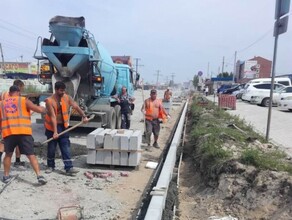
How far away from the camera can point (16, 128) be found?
A: 6371 mm

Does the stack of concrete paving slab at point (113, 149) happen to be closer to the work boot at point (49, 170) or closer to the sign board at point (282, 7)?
the work boot at point (49, 170)

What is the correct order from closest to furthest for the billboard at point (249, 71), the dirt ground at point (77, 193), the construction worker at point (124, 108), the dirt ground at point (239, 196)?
the dirt ground at point (239, 196), the dirt ground at point (77, 193), the construction worker at point (124, 108), the billboard at point (249, 71)

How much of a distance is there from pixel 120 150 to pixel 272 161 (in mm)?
3253

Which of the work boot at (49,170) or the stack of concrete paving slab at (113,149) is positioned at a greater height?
the stack of concrete paving slab at (113,149)

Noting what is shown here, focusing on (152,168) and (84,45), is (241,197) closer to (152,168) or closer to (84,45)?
(152,168)

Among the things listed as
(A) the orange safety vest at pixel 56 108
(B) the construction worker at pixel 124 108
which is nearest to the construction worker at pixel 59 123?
(A) the orange safety vest at pixel 56 108

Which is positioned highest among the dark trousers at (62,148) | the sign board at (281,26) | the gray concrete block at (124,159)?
the sign board at (281,26)

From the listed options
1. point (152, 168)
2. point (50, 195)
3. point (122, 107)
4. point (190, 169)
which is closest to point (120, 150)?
point (152, 168)

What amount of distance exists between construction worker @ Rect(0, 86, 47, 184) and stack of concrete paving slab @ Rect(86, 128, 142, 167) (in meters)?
1.66

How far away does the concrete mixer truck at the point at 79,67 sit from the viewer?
11.2 metres

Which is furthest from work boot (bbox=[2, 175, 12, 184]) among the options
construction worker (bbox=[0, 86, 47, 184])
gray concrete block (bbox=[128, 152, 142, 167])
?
gray concrete block (bbox=[128, 152, 142, 167])

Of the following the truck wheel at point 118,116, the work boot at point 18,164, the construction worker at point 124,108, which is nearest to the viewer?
the work boot at point 18,164

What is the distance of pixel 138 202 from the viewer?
19.8 ft

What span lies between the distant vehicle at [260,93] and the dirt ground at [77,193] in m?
21.5
